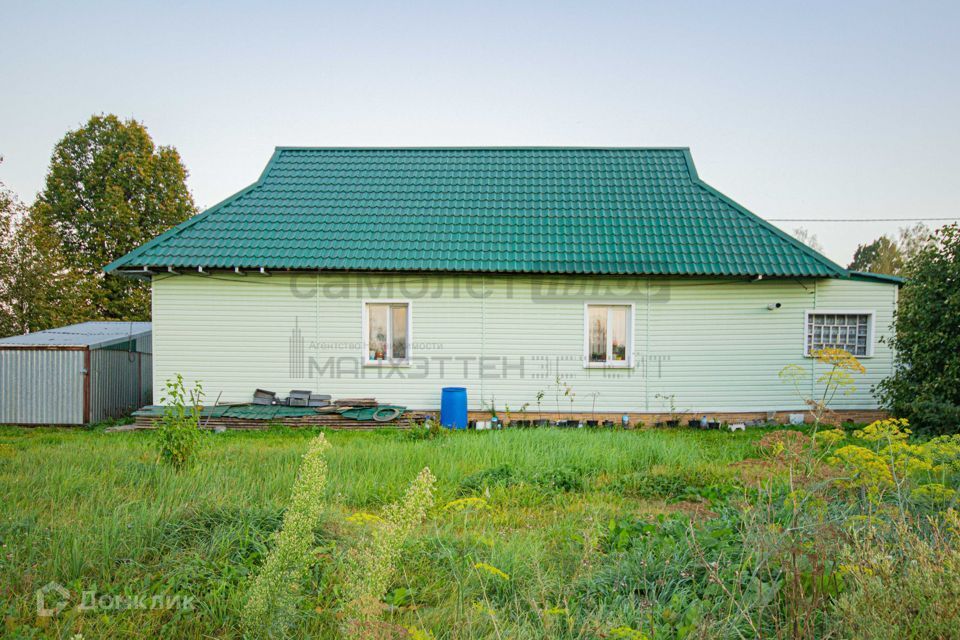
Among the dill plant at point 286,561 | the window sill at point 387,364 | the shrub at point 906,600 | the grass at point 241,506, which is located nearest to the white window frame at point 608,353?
the grass at point 241,506

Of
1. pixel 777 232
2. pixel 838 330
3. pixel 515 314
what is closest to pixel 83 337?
pixel 515 314

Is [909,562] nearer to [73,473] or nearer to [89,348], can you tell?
[73,473]

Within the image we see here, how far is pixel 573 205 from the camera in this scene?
12.3 meters

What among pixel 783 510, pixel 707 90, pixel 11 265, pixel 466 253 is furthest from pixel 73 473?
pixel 11 265

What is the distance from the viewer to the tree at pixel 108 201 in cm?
2391

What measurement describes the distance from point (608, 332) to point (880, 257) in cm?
3477

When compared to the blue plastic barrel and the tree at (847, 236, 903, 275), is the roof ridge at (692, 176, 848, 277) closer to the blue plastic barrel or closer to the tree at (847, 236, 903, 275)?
the blue plastic barrel

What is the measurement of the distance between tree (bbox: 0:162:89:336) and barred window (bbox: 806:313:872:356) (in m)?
25.2

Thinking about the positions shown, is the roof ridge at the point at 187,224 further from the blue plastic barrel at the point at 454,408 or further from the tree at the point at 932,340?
the tree at the point at 932,340

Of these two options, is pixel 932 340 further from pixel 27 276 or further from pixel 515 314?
pixel 27 276

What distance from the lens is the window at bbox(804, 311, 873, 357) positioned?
11.4 metres

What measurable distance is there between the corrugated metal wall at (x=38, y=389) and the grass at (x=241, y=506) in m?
3.05

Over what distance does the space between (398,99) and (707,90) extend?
7.63 m

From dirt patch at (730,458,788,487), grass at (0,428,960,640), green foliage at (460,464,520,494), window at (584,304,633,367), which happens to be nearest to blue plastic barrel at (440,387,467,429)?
window at (584,304,633,367)
